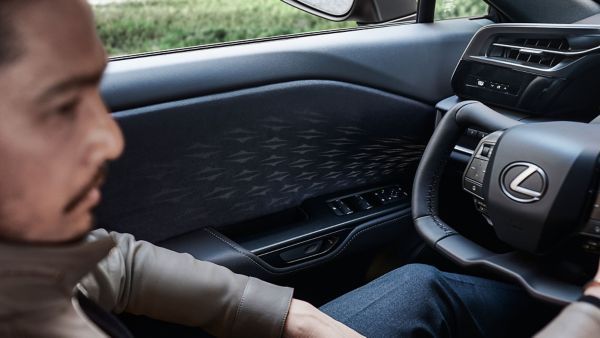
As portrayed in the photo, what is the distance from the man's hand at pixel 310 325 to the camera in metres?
1.03

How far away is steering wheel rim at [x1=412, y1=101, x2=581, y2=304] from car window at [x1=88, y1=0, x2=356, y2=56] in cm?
60

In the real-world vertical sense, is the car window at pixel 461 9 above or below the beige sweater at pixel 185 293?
above

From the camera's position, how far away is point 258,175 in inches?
62.3

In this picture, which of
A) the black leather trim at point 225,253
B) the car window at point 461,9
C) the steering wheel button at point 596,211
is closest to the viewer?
the steering wheel button at point 596,211

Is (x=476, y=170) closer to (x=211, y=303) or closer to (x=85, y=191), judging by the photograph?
(x=211, y=303)

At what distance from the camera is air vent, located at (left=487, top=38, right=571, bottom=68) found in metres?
1.44

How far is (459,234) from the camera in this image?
122 cm

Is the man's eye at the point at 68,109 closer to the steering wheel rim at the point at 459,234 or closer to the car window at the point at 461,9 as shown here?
the steering wheel rim at the point at 459,234

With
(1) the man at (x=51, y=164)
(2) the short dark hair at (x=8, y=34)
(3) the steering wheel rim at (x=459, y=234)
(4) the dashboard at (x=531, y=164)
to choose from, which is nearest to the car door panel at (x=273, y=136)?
(4) the dashboard at (x=531, y=164)

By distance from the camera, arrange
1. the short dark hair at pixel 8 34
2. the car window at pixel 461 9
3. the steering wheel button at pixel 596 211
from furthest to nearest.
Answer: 1. the car window at pixel 461 9
2. the steering wheel button at pixel 596 211
3. the short dark hair at pixel 8 34

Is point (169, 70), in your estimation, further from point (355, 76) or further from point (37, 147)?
point (37, 147)

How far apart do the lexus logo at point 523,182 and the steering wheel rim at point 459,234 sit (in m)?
0.11

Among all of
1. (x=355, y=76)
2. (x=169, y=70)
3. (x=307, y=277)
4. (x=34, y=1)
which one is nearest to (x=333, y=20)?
(x=355, y=76)

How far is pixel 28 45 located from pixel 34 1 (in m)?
0.03
